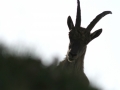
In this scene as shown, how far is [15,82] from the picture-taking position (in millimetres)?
4520

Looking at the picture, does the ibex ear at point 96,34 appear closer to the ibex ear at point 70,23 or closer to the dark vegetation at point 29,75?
the ibex ear at point 70,23

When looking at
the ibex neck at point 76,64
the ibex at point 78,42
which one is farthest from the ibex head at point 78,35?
the ibex neck at point 76,64

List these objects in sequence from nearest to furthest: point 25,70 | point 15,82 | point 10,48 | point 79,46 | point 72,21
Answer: point 15,82, point 25,70, point 10,48, point 79,46, point 72,21

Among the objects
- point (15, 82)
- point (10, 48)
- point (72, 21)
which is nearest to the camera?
point (15, 82)

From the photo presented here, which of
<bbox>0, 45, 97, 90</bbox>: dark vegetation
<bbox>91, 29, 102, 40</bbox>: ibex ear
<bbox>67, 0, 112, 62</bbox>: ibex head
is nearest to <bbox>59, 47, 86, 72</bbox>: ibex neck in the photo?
<bbox>67, 0, 112, 62</bbox>: ibex head

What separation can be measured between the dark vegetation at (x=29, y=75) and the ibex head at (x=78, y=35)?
364 inches

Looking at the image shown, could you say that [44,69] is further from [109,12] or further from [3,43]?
[109,12]

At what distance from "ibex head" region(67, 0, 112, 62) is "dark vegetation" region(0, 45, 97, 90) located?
9.25m

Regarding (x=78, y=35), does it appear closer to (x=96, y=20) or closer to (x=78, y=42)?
(x=78, y=42)

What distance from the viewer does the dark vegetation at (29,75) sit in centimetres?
452

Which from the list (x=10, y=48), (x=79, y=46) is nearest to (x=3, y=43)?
(x=10, y=48)

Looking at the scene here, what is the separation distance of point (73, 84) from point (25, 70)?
0.73 m

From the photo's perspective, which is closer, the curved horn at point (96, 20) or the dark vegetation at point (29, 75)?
the dark vegetation at point (29, 75)

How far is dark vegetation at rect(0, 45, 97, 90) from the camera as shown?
4.52 m
